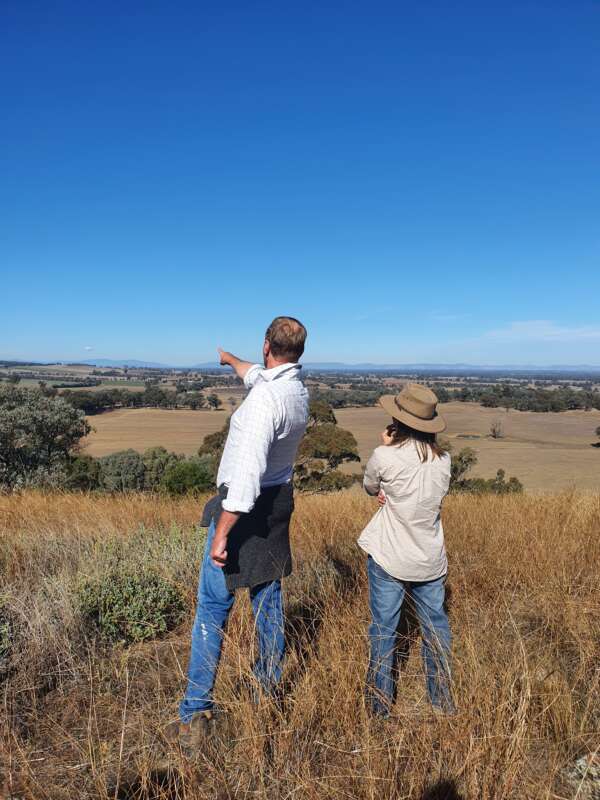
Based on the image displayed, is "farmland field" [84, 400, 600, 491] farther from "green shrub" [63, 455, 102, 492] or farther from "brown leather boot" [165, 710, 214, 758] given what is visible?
"brown leather boot" [165, 710, 214, 758]

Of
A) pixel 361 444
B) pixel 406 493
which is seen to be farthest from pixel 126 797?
pixel 361 444

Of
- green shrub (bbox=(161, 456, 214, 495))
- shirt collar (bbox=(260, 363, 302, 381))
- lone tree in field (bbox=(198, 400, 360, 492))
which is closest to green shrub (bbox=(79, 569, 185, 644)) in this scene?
shirt collar (bbox=(260, 363, 302, 381))

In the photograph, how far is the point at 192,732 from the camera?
2.20 meters

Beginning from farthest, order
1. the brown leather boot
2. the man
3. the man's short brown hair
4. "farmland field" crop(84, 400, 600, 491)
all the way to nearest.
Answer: "farmland field" crop(84, 400, 600, 491) < the man's short brown hair < the man < the brown leather boot

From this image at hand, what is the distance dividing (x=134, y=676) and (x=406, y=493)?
1778mm

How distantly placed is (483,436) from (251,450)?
5447cm

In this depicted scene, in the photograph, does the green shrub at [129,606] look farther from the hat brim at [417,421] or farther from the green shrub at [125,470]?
the green shrub at [125,470]

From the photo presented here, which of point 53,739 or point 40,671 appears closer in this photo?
point 53,739

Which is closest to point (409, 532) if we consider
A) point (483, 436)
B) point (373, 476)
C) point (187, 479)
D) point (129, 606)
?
point (373, 476)

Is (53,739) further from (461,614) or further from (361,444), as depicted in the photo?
(361,444)

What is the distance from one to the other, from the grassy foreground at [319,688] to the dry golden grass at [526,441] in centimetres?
1486

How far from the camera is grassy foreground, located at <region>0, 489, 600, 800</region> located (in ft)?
6.01

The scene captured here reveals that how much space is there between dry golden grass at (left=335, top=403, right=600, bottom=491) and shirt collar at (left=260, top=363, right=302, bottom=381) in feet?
54.6

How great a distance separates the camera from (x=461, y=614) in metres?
3.39
